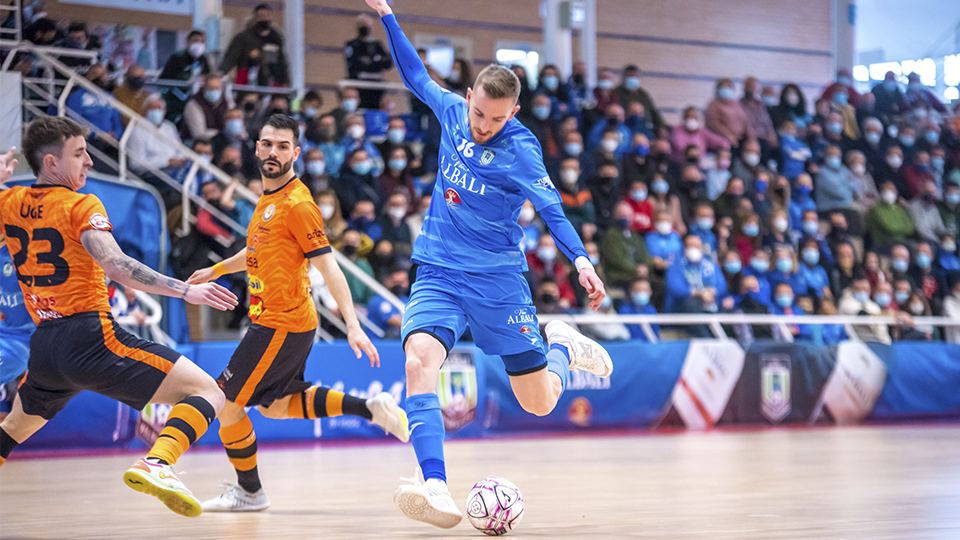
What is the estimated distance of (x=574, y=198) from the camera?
13.8 meters

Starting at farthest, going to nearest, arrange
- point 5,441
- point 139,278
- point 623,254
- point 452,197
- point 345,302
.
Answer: point 623,254 → point 345,302 → point 452,197 → point 5,441 → point 139,278

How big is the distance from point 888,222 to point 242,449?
1412 centimetres

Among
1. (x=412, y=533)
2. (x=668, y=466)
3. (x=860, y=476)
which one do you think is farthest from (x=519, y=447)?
(x=412, y=533)

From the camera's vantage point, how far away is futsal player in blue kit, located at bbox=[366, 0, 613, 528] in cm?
443

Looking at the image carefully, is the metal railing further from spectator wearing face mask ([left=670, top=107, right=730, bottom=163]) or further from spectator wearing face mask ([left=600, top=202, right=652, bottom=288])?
spectator wearing face mask ([left=670, top=107, right=730, bottom=163])

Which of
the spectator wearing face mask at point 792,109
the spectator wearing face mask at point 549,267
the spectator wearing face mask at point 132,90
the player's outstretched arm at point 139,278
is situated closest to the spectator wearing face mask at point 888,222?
the spectator wearing face mask at point 792,109

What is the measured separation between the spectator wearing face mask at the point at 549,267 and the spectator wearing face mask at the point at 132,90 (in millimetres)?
5456

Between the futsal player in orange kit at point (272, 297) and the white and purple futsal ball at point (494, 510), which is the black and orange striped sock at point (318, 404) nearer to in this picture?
the futsal player in orange kit at point (272, 297)

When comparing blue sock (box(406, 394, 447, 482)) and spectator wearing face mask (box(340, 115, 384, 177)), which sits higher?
spectator wearing face mask (box(340, 115, 384, 177))

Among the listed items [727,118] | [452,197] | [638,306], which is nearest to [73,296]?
[452,197]

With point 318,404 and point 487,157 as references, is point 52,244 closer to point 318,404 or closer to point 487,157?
point 318,404

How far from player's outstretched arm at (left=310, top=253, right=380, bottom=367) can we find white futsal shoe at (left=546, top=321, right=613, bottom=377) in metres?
1.20

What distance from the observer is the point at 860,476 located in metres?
6.84

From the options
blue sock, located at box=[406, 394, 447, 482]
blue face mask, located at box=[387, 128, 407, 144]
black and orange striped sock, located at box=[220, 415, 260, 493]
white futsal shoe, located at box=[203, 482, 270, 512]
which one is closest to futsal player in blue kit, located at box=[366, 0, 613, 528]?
blue sock, located at box=[406, 394, 447, 482]
